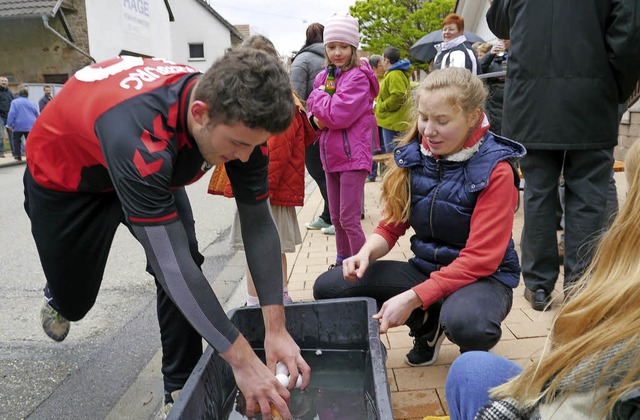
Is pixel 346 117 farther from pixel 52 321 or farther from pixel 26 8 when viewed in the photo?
pixel 26 8

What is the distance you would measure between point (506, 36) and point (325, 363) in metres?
2.19

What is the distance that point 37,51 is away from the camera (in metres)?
18.0

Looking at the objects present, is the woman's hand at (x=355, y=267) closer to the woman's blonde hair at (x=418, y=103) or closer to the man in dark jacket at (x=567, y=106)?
the woman's blonde hair at (x=418, y=103)

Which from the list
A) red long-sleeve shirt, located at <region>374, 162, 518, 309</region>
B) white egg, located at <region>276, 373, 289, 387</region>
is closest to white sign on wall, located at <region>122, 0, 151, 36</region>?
red long-sleeve shirt, located at <region>374, 162, 518, 309</region>

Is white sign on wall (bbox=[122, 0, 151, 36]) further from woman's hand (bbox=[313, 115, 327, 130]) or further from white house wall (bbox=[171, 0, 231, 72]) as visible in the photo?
woman's hand (bbox=[313, 115, 327, 130])

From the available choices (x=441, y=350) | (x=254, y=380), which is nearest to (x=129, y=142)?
(x=254, y=380)

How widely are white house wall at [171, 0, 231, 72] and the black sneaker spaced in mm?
32297

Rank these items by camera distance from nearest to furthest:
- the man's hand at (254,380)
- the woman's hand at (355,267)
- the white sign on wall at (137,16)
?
the man's hand at (254,380) → the woman's hand at (355,267) → the white sign on wall at (137,16)

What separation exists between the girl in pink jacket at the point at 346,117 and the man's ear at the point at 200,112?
1956 mm

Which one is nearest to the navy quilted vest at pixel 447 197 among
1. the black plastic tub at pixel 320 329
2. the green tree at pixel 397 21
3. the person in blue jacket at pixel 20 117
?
the black plastic tub at pixel 320 329

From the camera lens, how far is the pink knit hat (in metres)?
3.40

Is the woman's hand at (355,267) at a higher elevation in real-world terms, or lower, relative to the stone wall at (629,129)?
higher

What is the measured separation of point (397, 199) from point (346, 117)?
4.18 feet

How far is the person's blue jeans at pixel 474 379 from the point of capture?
1.32 metres
